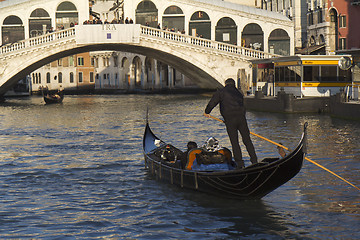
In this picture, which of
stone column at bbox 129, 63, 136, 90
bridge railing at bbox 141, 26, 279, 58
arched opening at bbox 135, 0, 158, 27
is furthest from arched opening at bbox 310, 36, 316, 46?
stone column at bbox 129, 63, 136, 90

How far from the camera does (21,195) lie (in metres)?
11.4

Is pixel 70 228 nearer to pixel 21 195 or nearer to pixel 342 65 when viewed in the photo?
pixel 21 195

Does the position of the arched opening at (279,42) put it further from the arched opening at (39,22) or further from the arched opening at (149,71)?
the arched opening at (149,71)

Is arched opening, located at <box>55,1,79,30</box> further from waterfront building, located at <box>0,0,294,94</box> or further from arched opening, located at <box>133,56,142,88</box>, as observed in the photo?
arched opening, located at <box>133,56,142,88</box>

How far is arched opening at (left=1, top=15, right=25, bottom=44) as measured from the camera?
4250 cm

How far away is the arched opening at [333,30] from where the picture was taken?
135ft

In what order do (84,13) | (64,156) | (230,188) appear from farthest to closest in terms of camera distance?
1. (84,13)
2. (64,156)
3. (230,188)

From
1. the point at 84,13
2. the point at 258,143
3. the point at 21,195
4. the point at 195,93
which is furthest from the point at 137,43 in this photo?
the point at 21,195

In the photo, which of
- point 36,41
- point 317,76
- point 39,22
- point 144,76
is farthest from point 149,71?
point 317,76

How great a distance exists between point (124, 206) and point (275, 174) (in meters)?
2.41

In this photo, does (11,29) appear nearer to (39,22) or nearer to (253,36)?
(39,22)

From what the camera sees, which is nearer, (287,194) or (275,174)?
(275,174)

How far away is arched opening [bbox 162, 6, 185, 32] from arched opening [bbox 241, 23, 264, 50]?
401 centimetres

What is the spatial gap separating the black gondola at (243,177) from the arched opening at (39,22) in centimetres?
3247
